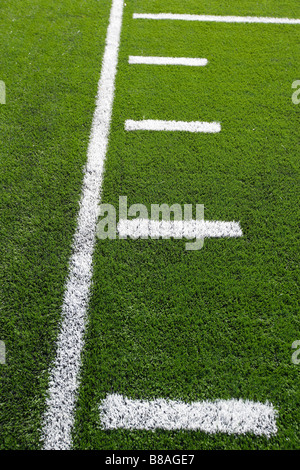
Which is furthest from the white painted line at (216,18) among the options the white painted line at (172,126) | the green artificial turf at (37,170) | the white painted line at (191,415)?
the white painted line at (191,415)

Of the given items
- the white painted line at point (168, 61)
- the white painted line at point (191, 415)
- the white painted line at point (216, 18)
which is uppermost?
the white painted line at point (216, 18)

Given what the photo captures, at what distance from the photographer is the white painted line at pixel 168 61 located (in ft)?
11.8

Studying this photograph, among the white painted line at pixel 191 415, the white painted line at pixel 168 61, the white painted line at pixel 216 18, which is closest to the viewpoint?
the white painted line at pixel 191 415

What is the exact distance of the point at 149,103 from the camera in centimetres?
322

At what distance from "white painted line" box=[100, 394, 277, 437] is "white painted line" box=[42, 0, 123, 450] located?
0.73 ft

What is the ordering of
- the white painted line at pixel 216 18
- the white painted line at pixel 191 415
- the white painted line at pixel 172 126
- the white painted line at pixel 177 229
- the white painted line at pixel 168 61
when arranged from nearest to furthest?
the white painted line at pixel 191 415 → the white painted line at pixel 177 229 → the white painted line at pixel 172 126 → the white painted line at pixel 168 61 → the white painted line at pixel 216 18

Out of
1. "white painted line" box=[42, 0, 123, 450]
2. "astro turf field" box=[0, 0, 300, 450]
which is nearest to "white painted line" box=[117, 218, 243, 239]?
"astro turf field" box=[0, 0, 300, 450]

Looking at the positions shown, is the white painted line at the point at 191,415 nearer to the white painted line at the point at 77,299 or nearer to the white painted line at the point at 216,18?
the white painted line at the point at 77,299

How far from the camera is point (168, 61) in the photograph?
3619 mm

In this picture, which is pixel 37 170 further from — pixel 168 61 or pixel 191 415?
pixel 191 415

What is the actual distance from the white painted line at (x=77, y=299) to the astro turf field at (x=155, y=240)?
0.13ft

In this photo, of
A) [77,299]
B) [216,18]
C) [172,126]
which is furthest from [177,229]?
[216,18]

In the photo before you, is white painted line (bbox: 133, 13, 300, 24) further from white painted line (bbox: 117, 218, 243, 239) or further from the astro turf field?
white painted line (bbox: 117, 218, 243, 239)
